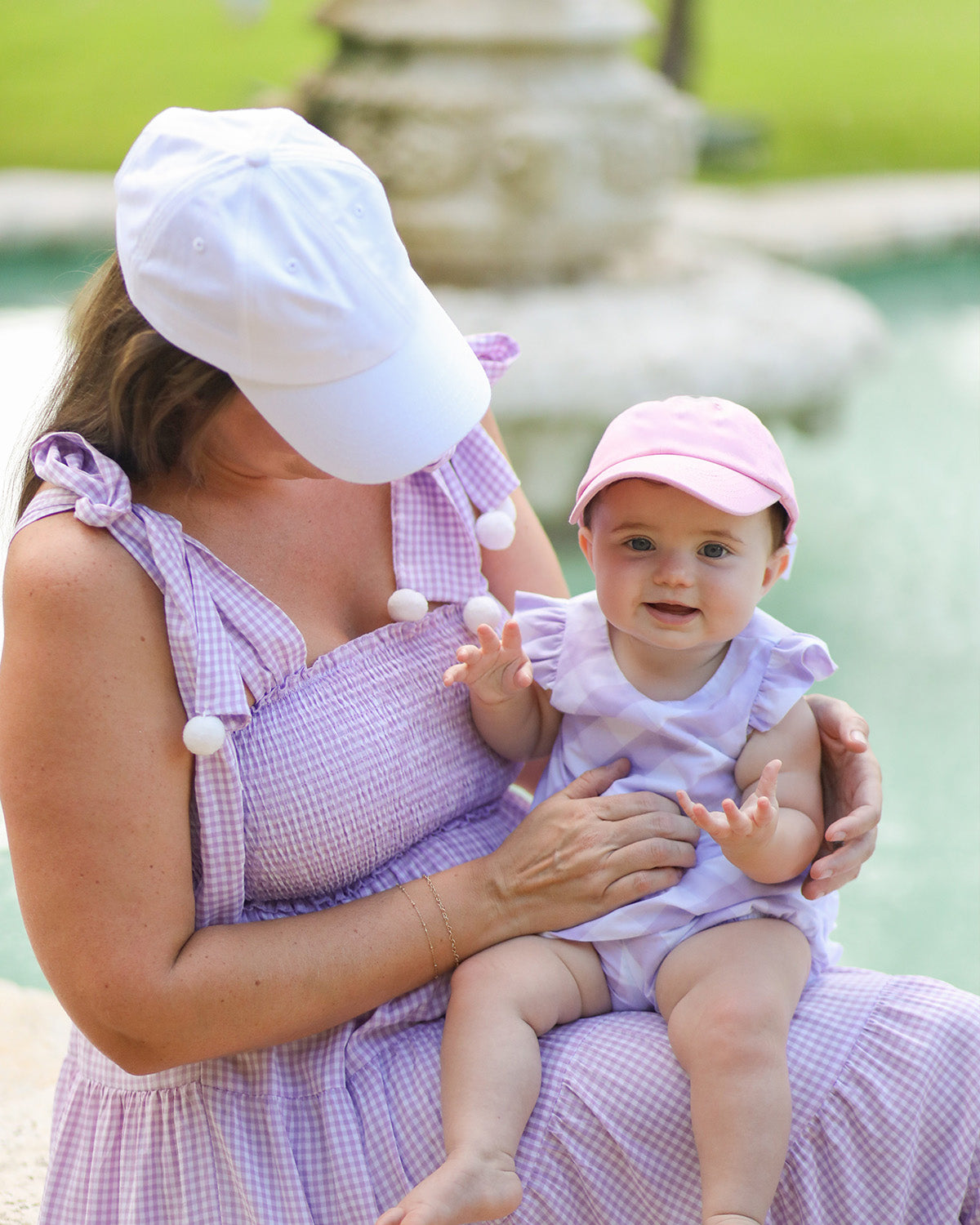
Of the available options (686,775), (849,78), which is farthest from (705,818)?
(849,78)

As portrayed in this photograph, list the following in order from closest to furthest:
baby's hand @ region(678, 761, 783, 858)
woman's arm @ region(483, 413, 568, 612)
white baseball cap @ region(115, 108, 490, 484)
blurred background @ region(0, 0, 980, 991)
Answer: white baseball cap @ region(115, 108, 490, 484) < baby's hand @ region(678, 761, 783, 858) < woman's arm @ region(483, 413, 568, 612) < blurred background @ region(0, 0, 980, 991)

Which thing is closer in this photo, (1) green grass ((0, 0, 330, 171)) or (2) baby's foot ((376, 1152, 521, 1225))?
(2) baby's foot ((376, 1152, 521, 1225))

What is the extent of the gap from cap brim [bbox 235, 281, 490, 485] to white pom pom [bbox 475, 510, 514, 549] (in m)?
0.27

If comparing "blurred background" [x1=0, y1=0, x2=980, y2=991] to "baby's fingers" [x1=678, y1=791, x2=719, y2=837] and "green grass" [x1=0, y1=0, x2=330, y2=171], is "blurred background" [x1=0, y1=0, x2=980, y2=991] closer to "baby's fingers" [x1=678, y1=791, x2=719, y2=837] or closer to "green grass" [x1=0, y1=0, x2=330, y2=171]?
"green grass" [x1=0, y1=0, x2=330, y2=171]

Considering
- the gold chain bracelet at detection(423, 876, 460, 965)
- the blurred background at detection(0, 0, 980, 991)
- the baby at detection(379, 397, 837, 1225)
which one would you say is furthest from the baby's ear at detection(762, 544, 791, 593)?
the blurred background at detection(0, 0, 980, 991)

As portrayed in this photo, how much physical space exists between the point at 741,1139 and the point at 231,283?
2.63 ft

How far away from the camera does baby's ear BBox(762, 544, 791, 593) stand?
139 cm

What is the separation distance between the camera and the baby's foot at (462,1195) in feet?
3.67

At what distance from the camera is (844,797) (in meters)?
1.39

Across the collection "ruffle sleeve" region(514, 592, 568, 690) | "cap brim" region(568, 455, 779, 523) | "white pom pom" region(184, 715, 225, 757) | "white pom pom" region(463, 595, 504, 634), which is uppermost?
"cap brim" region(568, 455, 779, 523)

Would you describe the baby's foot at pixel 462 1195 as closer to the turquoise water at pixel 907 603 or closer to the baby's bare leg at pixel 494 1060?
the baby's bare leg at pixel 494 1060

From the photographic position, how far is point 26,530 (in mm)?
1193

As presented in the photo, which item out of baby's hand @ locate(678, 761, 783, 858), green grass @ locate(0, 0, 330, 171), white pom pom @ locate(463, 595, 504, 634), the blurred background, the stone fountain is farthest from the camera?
green grass @ locate(0, 0, 330, 171)

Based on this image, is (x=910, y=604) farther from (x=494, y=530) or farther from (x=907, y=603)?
(x=494, y=530)
